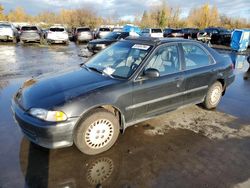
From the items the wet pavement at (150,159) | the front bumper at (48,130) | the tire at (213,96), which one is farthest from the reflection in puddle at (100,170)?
the tire at (213,96)

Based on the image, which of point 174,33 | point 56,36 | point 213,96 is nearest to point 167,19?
point 174,33

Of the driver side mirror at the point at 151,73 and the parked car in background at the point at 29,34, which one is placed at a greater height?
the driver side mirror at the point at 151,73

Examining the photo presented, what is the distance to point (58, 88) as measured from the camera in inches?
140

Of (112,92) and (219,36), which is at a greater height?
(112,92)

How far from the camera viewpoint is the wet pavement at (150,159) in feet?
9.78

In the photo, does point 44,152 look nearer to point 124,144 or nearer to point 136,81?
point 124,144

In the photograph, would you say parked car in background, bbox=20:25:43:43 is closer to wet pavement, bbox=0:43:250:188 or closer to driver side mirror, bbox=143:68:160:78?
wet pavement, bbox=0:43:250:188

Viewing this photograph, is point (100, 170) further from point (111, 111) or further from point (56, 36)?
point (56, 36)

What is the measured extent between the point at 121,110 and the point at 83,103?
2.22ft

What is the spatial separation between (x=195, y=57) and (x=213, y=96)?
117 centimetres

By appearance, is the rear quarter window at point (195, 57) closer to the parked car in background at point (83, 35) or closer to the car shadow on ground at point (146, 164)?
the car shadow on ground at point (146, 164)

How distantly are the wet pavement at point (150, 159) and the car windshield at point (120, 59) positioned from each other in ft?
3.82

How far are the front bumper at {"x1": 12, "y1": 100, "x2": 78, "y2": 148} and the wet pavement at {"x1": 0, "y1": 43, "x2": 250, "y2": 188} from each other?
327 mm

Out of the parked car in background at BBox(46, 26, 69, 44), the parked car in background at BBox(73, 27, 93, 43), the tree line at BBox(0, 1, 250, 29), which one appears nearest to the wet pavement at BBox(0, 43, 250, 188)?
the parked car in background at BBox(46, 26, 69, 44)
